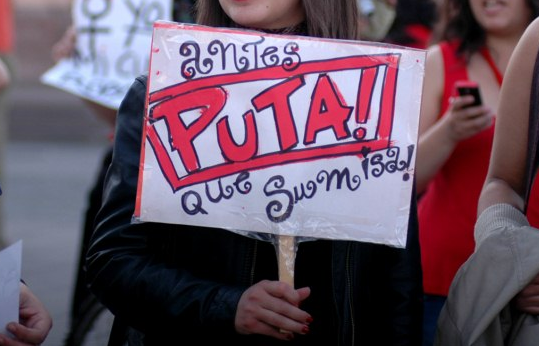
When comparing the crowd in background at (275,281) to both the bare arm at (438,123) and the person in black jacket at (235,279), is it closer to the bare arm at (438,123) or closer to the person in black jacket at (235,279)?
the person in black jacket at (235,279)

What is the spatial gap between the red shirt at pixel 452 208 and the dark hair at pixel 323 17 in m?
0.95

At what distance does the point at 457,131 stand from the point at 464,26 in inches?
18.2

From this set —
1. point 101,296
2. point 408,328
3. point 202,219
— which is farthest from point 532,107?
point 101,296

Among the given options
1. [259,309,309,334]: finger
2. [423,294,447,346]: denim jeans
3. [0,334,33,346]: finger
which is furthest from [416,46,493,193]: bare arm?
[0,334,33,346]: finger

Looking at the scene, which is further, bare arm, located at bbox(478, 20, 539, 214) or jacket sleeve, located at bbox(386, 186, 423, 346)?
bare arm, located at bbox(478, 20, 539, 214)

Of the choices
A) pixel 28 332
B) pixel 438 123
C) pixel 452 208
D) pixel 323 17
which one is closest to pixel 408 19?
pixel 438 123

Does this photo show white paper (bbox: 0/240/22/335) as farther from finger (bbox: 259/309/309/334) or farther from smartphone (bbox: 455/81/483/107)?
smartphone (bbox: 455/81/483/107)

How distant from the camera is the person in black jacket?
2.37 meters

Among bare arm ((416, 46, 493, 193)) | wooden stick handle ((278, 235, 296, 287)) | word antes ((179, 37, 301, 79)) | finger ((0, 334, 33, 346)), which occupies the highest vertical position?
word antes ((179, 37, 301, 79))

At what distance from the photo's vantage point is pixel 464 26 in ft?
12.5

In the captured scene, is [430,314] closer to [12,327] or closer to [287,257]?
[287,257]

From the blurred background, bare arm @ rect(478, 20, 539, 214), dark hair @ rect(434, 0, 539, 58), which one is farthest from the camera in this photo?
the blurred background

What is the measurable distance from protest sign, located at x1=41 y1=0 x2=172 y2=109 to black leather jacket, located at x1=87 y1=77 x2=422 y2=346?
2.14 m

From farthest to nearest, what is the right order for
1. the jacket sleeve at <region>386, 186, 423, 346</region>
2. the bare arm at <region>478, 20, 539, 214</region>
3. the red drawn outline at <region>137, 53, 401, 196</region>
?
the bare arm at <region>478, 20, 539, 214</region>, the jacket sleeve at <region>386, 186, 423, 346</region>, the red drawn outline at <region>137, 53, 401, 196</region>
